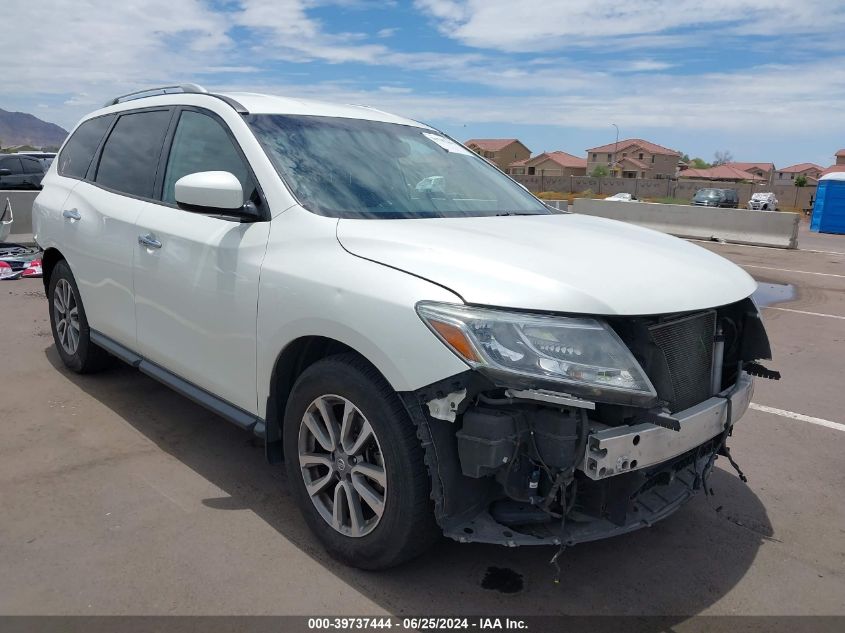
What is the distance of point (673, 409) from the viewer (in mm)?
2699

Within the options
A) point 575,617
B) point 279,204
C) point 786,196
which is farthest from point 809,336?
point 786,196

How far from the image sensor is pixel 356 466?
2.79 m

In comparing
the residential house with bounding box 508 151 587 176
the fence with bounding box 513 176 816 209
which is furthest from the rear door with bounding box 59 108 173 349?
the residential house with bounding box 508 151 587 176

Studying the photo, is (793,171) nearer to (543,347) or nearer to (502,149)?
(502,149)

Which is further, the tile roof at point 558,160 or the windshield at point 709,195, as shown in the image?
the tile roof at point 558,160

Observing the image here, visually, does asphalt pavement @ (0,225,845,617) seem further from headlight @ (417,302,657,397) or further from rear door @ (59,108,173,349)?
headlight @ (417,302,657,397)

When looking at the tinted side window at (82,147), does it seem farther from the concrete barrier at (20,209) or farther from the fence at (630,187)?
the fence at (630,187)

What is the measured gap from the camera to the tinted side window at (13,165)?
17.0 metres

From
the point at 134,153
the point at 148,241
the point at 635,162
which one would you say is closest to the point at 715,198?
the point at 134,153

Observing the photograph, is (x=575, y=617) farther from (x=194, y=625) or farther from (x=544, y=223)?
(x=544, y=223)

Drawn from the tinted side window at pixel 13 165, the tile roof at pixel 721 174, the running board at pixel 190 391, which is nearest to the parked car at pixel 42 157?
the tinted side window at pixel 13 165

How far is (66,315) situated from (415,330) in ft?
12.4

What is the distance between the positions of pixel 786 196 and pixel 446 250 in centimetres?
6097

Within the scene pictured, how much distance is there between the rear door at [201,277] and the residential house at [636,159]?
375 ft
